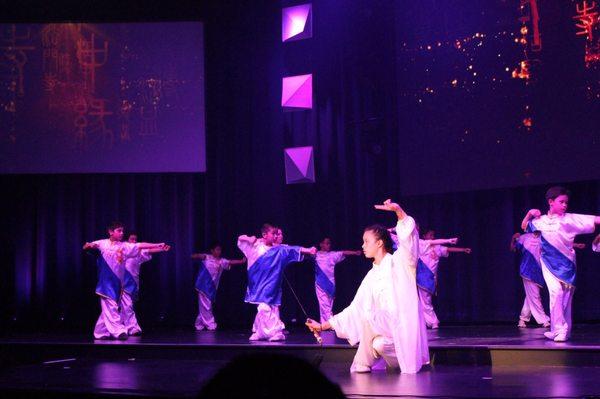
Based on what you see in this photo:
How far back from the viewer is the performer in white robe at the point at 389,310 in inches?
222

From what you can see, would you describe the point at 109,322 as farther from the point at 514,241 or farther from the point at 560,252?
the point at 560,252

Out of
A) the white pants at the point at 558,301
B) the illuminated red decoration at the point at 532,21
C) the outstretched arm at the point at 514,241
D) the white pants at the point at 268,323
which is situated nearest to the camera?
the white pants at the point at 558,301

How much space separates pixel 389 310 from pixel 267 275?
10.1 ft

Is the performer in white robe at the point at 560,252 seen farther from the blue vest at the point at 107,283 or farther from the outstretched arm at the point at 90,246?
the outstretched arm at the point at 90,246

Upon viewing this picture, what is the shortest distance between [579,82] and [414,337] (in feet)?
12.3

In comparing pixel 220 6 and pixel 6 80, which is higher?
pixel 220 6

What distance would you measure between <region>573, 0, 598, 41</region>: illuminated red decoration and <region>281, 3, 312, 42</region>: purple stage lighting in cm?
426

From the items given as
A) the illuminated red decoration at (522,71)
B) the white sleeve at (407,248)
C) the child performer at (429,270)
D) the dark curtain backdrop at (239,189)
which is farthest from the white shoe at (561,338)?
the dark curtain backdrop at (239,189)

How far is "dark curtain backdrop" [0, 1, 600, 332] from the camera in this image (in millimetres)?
10422

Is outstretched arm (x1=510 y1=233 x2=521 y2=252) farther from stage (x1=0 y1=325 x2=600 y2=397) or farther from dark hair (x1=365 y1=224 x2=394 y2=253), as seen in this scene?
dark hair (x1=365 y1=224 x2=394 y2=253)

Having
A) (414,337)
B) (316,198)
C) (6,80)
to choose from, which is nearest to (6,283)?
(6,80)

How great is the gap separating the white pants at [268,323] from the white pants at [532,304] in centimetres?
317

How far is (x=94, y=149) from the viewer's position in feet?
34.1

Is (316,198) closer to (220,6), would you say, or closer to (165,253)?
(165,253)
